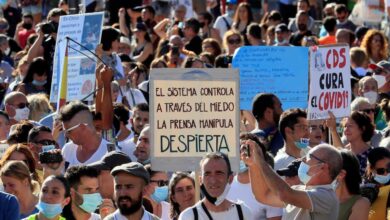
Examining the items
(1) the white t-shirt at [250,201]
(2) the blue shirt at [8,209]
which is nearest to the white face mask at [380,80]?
(1) the white t-shirt at [250,201]

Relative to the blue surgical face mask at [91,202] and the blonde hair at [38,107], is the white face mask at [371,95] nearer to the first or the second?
the blonde hair at [38,107]

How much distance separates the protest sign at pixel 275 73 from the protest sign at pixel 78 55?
1492mm

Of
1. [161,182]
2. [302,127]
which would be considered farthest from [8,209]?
[302,127]

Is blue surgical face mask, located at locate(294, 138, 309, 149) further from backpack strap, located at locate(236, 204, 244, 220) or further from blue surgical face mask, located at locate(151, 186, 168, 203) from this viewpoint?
backpack strap, located at locate(236, 204, 244, 220)

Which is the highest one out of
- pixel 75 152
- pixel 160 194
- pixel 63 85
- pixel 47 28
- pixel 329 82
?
pixel 47 28

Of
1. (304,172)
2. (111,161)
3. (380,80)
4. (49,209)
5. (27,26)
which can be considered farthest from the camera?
(27,26)

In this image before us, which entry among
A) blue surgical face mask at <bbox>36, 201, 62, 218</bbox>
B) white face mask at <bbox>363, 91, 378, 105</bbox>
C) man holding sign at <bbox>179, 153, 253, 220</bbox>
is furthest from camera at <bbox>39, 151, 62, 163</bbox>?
white face mask at <bbox>363, 91, 378, 105</bbox>

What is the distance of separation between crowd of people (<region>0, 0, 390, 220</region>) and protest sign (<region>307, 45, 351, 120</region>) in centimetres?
15

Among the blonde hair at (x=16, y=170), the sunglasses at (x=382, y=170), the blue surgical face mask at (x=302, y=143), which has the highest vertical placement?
the blue surgical face mask at (x=302, y=143)

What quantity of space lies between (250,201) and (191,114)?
84cm

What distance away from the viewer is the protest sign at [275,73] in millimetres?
14703

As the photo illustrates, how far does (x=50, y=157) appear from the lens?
36.9 ft

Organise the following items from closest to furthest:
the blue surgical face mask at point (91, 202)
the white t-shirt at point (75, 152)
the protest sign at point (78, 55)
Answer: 1. the blue surgical face mask at point (91, 202)
2. the white t-shirt at point (75, 152)
3. the protest sign at point (78, 55)

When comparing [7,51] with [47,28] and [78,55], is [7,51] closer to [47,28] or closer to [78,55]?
[47,28]
